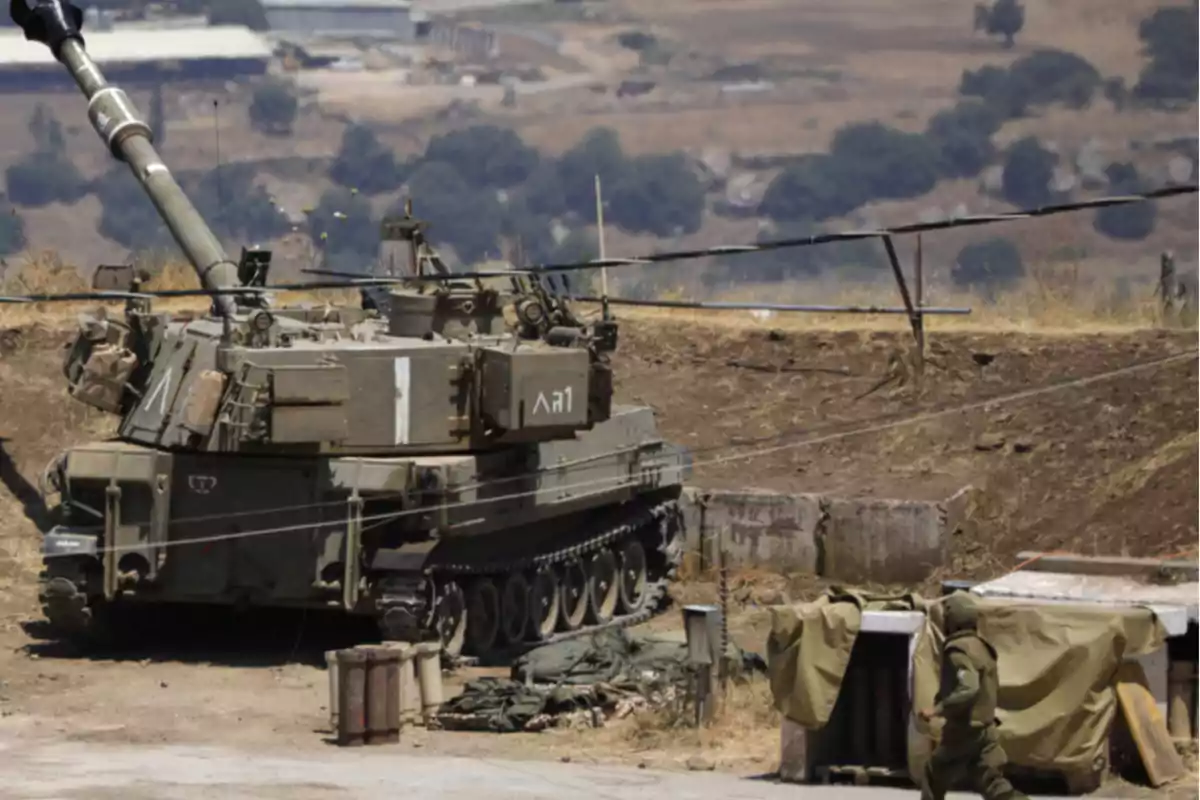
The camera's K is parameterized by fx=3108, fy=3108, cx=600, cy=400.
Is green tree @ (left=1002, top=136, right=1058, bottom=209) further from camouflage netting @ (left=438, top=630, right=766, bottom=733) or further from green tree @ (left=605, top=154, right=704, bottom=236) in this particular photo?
camouflage netting @ (left=438, top=630, right=766, bottom=733)

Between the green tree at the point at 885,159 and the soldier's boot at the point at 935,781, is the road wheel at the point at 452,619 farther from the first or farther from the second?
the green tree at the point at 885,159

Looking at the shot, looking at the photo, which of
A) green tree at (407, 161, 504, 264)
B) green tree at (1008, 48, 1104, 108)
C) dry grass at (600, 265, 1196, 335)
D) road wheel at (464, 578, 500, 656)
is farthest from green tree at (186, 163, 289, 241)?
road wheel at (464, 578, 500, 656)

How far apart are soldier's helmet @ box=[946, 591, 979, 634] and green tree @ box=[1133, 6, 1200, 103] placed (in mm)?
43030

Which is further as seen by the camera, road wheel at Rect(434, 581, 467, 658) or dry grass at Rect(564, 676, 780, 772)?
road wheel at Rect(434, 581, 467, 658)

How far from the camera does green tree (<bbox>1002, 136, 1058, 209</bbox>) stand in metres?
61.5

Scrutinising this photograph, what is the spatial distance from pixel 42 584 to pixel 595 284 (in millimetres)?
21319

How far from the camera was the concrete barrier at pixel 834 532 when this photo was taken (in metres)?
28.9

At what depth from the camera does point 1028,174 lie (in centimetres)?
6162

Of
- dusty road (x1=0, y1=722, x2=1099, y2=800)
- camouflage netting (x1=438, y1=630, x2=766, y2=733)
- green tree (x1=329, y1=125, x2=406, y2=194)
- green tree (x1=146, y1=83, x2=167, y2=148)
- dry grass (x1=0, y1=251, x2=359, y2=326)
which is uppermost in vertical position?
green tree (x1=146, y1=83, x2=167, y2=148)

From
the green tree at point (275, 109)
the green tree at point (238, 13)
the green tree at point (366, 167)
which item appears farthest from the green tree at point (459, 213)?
the green tree at point (238, 13)

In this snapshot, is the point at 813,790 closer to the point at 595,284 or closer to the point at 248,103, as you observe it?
the point at 595,284

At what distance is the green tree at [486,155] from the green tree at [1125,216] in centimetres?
1372

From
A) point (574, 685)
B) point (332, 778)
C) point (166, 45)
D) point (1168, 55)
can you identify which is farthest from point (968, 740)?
point (166, 45)

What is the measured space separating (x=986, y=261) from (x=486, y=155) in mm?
14700
